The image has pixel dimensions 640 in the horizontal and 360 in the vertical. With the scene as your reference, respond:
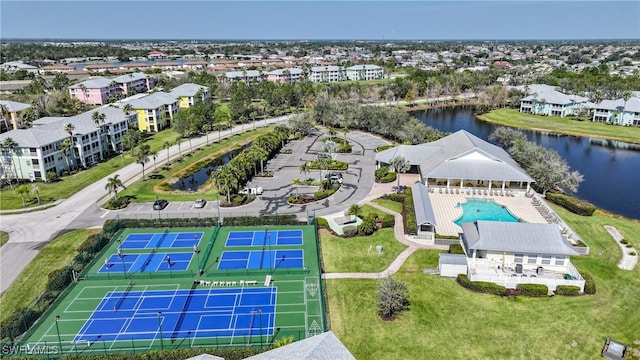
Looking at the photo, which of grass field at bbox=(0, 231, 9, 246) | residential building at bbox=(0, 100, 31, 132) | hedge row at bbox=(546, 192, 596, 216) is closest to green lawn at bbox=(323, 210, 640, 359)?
hedge row at bbox=(546, 192, 596, 216)

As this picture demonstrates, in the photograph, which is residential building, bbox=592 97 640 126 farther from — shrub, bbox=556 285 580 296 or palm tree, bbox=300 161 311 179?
shrub, bbox=556 285 580 296

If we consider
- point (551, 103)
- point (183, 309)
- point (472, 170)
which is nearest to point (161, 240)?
point (183, 309)

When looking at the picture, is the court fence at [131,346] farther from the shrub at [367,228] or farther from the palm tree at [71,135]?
the palm tree at [71,135]

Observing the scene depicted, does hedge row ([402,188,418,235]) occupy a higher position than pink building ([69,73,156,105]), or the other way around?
pink building ([69,73,156,105])

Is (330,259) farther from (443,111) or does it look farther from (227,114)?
(443,111)

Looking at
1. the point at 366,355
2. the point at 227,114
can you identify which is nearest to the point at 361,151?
the point at 227,114

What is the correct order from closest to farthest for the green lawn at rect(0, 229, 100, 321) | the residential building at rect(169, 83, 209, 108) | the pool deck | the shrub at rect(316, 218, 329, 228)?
the green lawn at rect(0, 229, 100, 321)
the pool deck
the shrub at rect(316, 218, 329, 228)
the residential building at rect(169, 83, 209, 108)

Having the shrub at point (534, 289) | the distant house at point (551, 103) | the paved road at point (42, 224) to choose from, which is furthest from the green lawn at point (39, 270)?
the distant house at point (551, 103)
